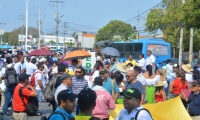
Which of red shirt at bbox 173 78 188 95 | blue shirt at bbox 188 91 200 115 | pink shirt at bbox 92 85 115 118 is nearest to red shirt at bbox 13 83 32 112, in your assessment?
pink shirt at bbox 92 85 115 118

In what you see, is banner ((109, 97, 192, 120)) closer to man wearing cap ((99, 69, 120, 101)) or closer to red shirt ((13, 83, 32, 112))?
man wearing cap ((99, 69, 120, 101))

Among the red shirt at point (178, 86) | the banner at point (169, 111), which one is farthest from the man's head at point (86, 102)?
the red shirt at point (178, 86)

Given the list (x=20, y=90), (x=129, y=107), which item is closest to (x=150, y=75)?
(x=20, y=90)

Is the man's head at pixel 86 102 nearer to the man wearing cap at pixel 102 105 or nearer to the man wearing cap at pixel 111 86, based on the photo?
the man wearing cap at pixel 102 105

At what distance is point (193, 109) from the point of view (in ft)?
31.5

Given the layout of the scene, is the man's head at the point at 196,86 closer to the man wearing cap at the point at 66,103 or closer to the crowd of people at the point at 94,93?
the crowd of people at the point at 94,93

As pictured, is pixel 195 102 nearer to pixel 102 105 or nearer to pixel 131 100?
pixel 102 105

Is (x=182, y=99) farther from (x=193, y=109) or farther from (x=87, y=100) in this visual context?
(x=87, y=100)

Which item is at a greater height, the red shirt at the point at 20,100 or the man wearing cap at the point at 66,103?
the man wearing cap at the point at 66,103

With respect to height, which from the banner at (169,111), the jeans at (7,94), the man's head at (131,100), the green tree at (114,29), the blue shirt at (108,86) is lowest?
the jeans at (7,94)

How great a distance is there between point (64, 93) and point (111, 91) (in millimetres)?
4689

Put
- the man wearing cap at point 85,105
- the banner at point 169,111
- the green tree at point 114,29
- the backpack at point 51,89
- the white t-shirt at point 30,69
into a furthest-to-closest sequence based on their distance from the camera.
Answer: the green tree at point 114,29 < the white t-shirt at point 30,69 < the backpack at point 51,89 < the banner at point 169,111 < the man wearing cap at point 85,105

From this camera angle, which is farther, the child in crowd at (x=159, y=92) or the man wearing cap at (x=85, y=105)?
the child in crowd at (x=159, y=92)

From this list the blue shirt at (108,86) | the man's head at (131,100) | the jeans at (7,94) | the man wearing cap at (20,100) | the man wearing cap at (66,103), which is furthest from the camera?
the jeans at (7,94)
